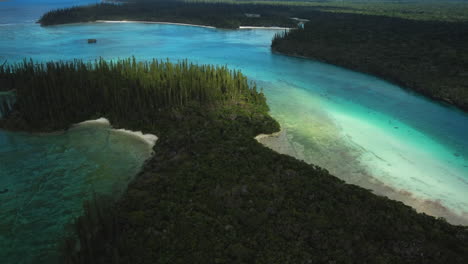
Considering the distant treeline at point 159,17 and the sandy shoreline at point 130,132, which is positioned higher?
the distant treeline at point 159,17

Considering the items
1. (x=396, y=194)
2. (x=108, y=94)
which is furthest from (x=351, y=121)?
(x=108, y=94)

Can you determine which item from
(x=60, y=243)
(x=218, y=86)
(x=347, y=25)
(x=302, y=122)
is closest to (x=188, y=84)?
(x=218, y=86)

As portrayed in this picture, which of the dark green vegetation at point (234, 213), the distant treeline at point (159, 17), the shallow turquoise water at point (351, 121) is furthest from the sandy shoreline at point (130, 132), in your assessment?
the distant treeline at point (159, 17)

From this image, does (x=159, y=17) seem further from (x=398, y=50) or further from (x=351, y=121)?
(x=351, y=121)

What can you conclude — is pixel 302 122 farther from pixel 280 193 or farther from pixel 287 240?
pixel 287 240

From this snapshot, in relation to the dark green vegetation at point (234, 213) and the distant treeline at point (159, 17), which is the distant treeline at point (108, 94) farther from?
the distant treeline at point (159, 17)

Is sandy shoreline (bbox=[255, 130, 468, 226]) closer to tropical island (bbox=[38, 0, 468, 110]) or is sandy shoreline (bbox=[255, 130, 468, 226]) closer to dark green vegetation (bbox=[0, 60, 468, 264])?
dark green vegetation (bbox=[0, 60, 468, 264])
